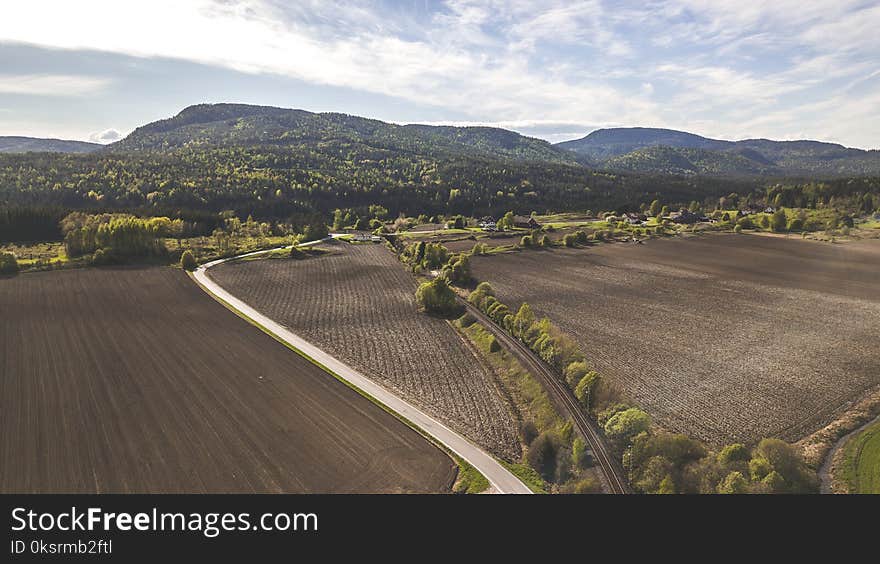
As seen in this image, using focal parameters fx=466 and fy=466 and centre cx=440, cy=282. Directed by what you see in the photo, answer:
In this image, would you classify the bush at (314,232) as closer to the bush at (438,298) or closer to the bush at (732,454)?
Result: the bush at (438,298)

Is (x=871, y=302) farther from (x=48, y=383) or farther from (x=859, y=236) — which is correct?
(x=48, y=383)

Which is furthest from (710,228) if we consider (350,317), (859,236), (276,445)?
(276,445)

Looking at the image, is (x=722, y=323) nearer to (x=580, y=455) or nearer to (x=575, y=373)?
(x=575, y=373)

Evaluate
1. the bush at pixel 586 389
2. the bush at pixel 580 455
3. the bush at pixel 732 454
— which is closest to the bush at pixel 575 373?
the bush at pixel 586 389

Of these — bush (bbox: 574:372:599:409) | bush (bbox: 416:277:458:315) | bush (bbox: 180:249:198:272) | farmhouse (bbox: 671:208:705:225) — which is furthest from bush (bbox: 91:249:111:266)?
farmhouse (bbox: 671:208:705:225)

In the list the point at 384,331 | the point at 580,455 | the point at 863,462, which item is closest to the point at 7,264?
the point at 384,331
